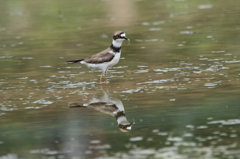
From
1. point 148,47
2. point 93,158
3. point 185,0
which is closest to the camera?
point 93,158

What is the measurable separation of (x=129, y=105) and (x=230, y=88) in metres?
2.62

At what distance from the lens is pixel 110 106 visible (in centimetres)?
1336

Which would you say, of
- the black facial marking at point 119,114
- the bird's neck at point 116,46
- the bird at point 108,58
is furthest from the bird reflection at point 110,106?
the bird's neck at point 116,46

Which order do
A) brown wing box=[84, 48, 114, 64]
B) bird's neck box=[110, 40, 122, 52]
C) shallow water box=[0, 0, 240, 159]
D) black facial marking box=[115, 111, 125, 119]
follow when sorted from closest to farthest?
shallow water box=[0, 0, 240, 159] < black facial marking box=[115, 111, 125, 119] < brown wing box=[84, 48, 114, 64] < bird's neck box=[110, 40, 122, 52]

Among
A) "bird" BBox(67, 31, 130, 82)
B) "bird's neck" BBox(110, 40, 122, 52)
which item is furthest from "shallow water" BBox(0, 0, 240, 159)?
"bird's neck" BBox(110, 40, 122, 52)

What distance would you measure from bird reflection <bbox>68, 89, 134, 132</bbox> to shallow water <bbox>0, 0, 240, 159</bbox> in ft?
0.08

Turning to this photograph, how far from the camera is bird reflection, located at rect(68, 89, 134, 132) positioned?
11656 millimetres

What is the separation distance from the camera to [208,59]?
60.6 ft

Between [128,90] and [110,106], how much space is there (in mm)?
1589

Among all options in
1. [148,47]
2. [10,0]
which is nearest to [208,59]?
[148,47]

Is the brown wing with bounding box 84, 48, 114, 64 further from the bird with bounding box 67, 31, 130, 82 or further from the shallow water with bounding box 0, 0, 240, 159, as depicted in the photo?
the shallow water with bounding box 0, 0, 240, 159

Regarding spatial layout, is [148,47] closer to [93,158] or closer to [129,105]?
[129,105]

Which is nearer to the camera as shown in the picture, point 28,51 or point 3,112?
point 3,112

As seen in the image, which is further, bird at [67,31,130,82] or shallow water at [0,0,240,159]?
bird at [67,31,130,82]
